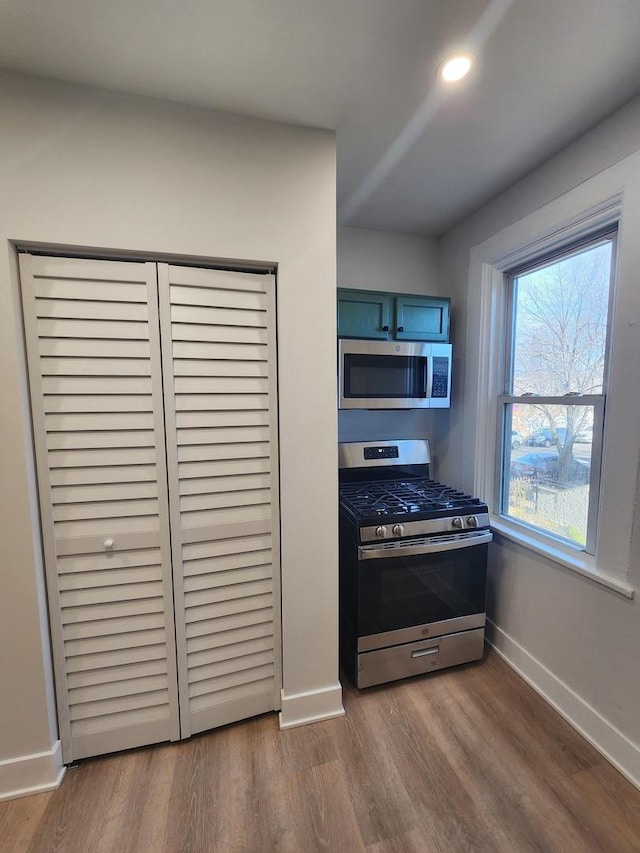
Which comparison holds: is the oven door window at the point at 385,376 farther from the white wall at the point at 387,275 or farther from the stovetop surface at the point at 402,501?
the stovetop surface at the point at 402,501

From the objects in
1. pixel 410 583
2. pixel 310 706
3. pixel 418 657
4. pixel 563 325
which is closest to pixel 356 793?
pixel 310 706

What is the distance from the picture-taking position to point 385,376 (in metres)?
2.03

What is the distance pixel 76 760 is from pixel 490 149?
120 inches

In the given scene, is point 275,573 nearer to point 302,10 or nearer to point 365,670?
point 365,670

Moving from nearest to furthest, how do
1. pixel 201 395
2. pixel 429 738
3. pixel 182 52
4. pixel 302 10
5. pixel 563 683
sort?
pixel 302 10
pixel 182 52
pixel 201 395
pixel 429 738
pixel 563 683

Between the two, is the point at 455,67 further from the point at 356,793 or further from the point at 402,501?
the point at 356,793


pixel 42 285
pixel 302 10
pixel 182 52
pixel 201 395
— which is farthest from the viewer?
pixel 201 395

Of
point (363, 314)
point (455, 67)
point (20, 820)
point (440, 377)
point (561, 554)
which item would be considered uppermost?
point (455, 67)

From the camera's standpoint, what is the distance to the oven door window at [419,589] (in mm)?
1670

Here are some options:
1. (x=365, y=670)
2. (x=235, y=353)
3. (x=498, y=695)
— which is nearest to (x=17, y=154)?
(x=235, y=353)

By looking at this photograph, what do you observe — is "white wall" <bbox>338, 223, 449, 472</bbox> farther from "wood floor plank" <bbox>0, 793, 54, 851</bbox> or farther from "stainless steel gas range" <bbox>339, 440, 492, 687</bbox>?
"wood floor plank" <bbox>0, 793, 54, 851</bbox>

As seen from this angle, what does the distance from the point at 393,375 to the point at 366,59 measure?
130 cm

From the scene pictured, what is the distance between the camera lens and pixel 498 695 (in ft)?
5.57

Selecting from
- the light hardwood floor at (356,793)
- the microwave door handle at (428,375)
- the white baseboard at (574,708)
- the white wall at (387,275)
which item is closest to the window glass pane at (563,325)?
the microwave door handle at (428,375)
